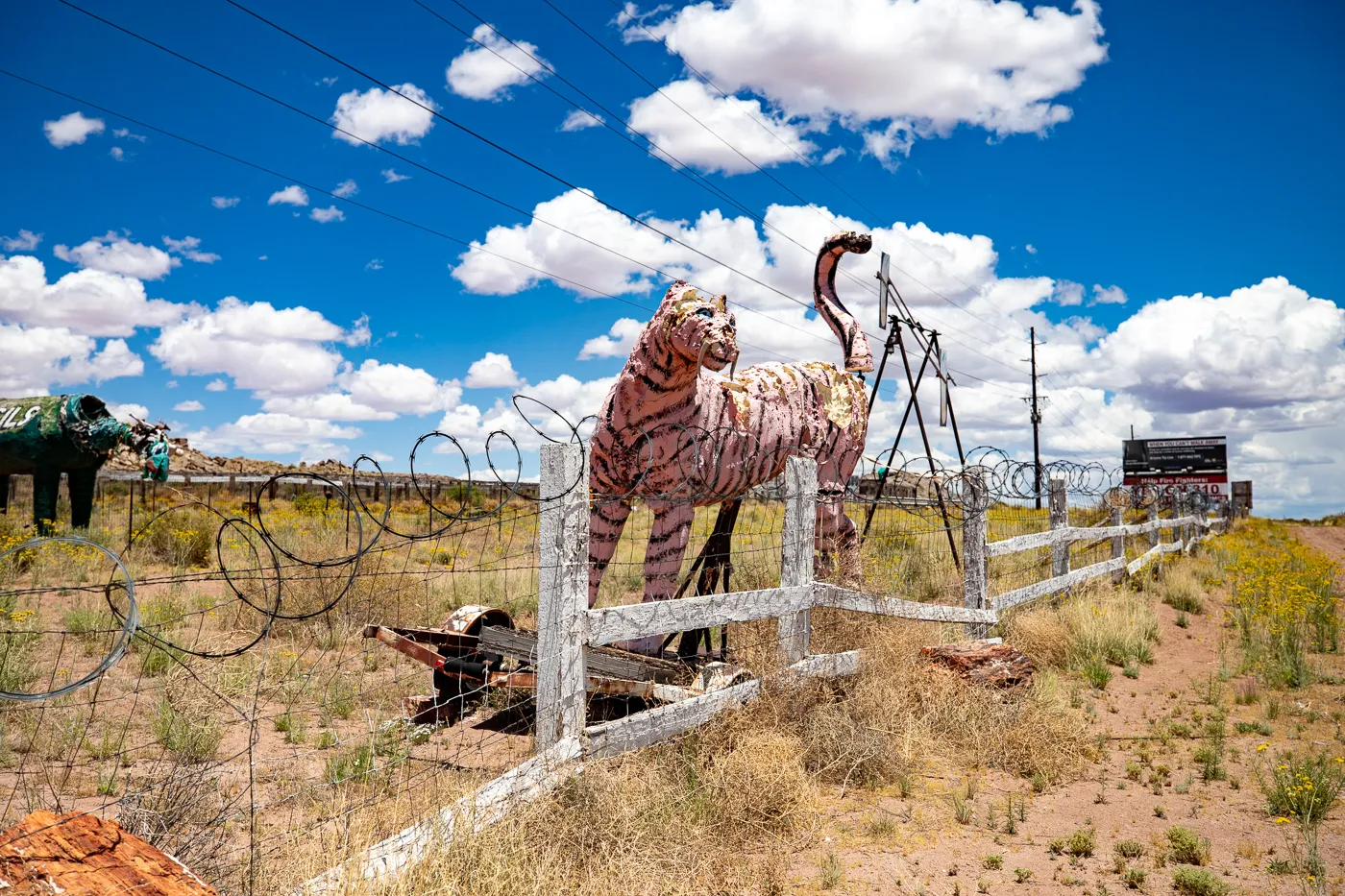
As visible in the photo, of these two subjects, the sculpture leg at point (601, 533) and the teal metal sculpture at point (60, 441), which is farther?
the teal metal sculpture at point (60, 441)

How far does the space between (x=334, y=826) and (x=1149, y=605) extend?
954 centimetres

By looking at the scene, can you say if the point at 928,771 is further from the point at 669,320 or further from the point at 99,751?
the point at 99,751

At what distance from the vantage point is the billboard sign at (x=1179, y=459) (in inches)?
1705

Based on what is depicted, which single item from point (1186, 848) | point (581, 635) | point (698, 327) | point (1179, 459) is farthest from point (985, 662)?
point (1179, 459)

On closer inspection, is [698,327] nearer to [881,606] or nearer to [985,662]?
[881,606]

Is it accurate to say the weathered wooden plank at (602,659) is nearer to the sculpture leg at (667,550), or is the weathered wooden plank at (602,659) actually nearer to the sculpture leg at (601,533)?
the sculpture leg at (667,550)

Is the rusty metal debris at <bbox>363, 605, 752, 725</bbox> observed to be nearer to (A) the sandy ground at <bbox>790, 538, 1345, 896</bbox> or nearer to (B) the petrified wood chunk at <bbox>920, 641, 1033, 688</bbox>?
(A) the sandy ground at <bbox>790, 538, 1345, 896</bbox>

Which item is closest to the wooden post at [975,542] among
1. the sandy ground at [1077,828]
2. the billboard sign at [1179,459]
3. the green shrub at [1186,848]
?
the sandy ground at [1077,828]

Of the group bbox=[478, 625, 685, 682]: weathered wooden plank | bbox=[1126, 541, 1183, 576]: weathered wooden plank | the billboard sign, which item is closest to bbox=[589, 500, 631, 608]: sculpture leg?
bbox=[478, 625, 685, 682]: weathered wooden plank

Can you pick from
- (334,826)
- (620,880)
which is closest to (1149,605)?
(620,880)

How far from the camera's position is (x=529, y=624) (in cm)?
824

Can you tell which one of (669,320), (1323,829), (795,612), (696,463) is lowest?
(1323,829)

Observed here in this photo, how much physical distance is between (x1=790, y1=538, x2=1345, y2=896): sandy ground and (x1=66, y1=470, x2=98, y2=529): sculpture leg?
11435 millimetres

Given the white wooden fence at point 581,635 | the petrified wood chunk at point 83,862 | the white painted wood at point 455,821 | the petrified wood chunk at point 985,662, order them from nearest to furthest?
the petrified wood chunk at point 83,862 → the white painted wood at point 455,821 → the white wooden fence at point 581,635 → the petrified wood chunk at point 985,662
